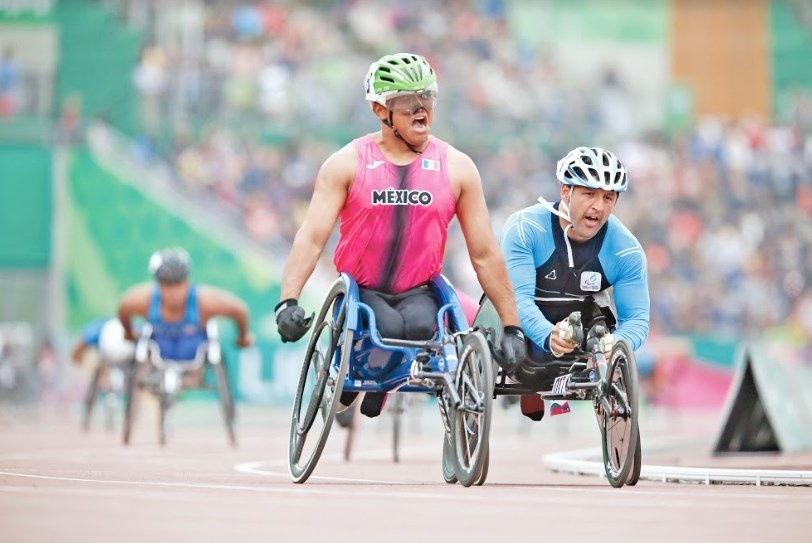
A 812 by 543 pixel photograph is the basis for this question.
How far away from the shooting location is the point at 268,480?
9883mm

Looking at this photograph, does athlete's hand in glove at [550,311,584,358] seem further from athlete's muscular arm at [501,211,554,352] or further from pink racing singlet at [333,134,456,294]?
pink racing singlet at [333,134,456,294]

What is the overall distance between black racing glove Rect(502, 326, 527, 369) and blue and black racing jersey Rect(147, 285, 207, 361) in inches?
301

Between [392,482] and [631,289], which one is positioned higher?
[631,289]

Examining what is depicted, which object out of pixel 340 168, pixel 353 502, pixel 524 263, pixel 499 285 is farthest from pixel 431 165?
pixel 353 502

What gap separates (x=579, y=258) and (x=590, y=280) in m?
0.15

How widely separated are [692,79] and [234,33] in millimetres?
10430

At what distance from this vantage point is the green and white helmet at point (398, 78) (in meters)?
9.51

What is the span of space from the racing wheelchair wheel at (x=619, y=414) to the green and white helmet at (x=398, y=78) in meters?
1.87

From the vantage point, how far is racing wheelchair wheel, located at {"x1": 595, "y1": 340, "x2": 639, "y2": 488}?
354 inches

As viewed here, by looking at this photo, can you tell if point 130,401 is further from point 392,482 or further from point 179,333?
point 392,482

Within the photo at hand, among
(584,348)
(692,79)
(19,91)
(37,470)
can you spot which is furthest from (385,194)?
(692,79)

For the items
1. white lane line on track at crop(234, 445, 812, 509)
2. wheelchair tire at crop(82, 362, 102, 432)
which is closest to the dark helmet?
white lane line on track at crop(234, 445, 812, 509)

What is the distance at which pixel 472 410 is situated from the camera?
8828mm

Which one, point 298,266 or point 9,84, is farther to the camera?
point 9,84
